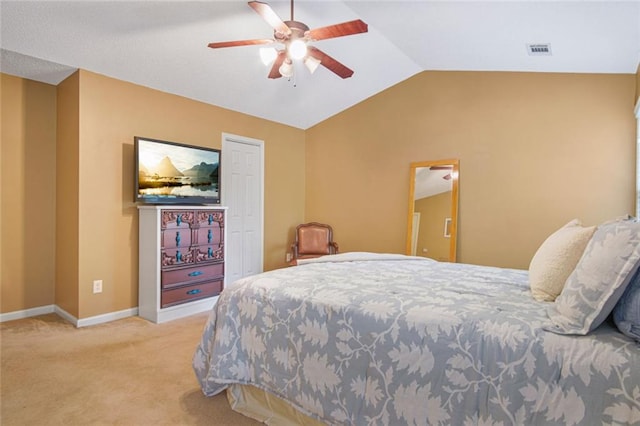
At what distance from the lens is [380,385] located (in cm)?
147

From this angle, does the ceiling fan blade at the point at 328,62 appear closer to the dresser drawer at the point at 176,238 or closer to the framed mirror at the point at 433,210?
the framed mirror at the point at 433,210

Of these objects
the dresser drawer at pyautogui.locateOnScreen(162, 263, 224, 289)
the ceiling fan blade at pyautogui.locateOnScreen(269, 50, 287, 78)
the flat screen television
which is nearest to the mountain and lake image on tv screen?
the flat screen television

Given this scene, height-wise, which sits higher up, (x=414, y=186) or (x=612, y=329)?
(x=414, y=186)

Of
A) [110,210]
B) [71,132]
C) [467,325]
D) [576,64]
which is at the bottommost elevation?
[467,325]

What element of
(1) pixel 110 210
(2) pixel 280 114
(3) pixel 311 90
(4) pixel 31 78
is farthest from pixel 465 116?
(4) pixel 31 78

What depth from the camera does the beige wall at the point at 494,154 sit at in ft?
11.8

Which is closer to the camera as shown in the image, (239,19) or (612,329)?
(612,329)

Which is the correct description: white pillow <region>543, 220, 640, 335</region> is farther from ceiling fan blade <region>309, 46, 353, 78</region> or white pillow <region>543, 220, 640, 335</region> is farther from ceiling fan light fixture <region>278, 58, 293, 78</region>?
ceiling fan light fixture <region>278, 58, 293, 78</region>

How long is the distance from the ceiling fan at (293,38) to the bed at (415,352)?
5.13 feet

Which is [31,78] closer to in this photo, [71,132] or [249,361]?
[71,132]

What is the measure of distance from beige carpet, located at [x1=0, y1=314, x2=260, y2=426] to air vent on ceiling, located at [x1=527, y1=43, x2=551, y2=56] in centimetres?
377

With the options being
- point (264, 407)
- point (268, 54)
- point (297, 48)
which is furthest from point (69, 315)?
point (297, 48)

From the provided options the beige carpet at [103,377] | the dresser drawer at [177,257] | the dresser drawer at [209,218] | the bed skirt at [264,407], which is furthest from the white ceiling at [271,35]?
the bed skirt at [264,407]

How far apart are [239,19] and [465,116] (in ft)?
9.11
